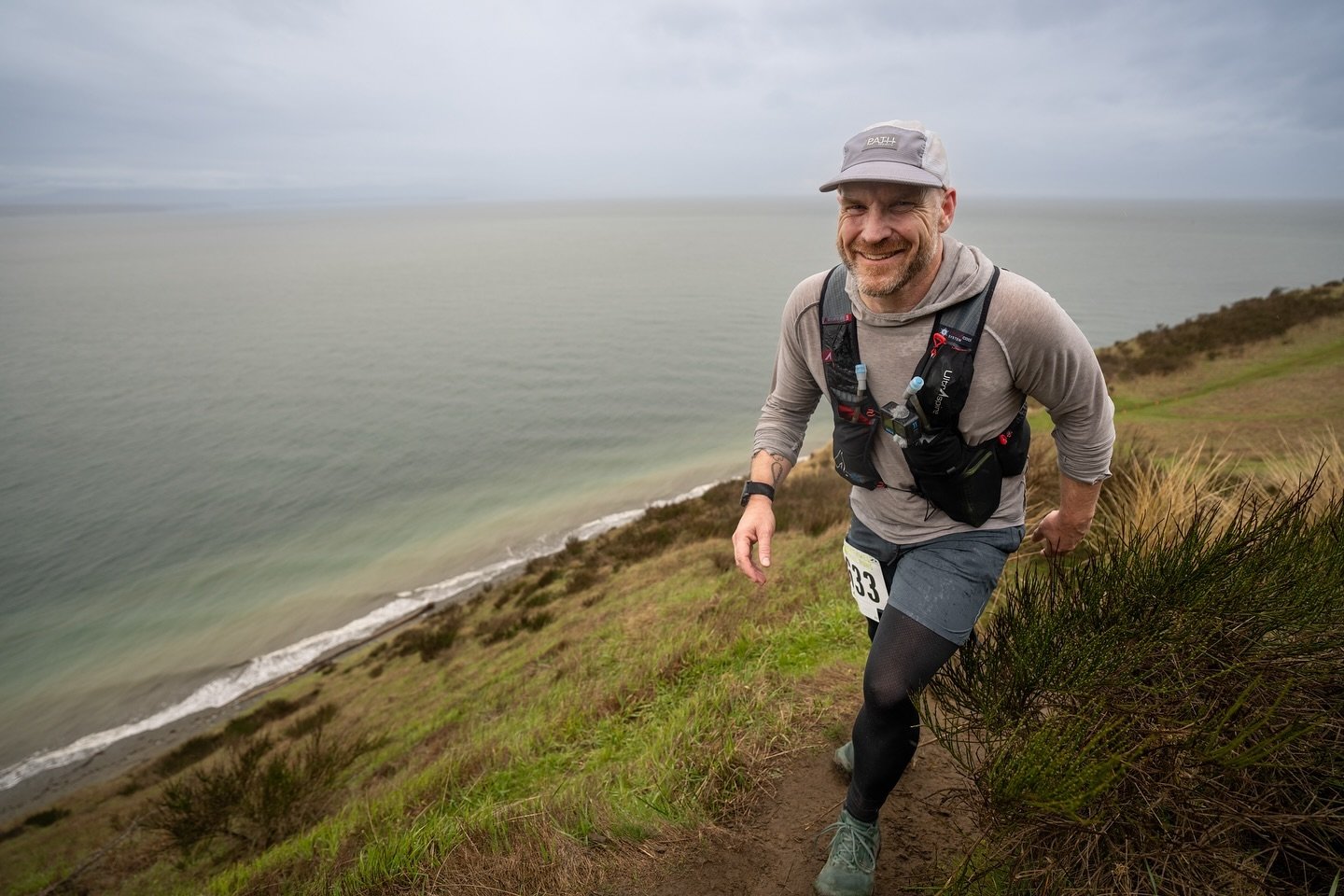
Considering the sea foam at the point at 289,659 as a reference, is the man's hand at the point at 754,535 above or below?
above

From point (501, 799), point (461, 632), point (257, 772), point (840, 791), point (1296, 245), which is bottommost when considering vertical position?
point (461, 632)

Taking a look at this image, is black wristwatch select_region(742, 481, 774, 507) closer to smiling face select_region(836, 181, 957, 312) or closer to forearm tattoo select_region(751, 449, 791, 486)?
forearm tattoo select_region(751, 449, 791, 486)

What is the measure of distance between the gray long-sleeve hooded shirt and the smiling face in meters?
0.07

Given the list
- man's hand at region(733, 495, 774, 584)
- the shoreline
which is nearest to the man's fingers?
man's hand at region(733, 495, 774, 584)

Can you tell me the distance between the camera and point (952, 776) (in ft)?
10.2

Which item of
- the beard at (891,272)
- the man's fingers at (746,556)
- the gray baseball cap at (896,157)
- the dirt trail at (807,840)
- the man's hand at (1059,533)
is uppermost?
the gray baseball cap at (896,157)

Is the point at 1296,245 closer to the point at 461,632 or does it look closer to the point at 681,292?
the point at 681,292

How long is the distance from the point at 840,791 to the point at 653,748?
1.09m

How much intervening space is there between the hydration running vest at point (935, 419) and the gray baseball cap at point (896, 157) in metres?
0.42

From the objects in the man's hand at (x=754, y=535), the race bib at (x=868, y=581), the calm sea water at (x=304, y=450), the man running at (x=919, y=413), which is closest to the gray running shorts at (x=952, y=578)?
the man running at (x=919, y=413)

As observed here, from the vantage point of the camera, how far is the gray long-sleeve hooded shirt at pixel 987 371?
85.7 inches

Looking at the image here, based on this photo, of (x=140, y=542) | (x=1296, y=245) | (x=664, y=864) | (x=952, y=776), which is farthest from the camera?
(x=1296, y=245)

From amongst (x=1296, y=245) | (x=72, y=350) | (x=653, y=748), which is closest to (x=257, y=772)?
(x=653, y=748)

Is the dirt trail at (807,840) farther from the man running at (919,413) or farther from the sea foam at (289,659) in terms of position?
the sea foam at (289,659)
